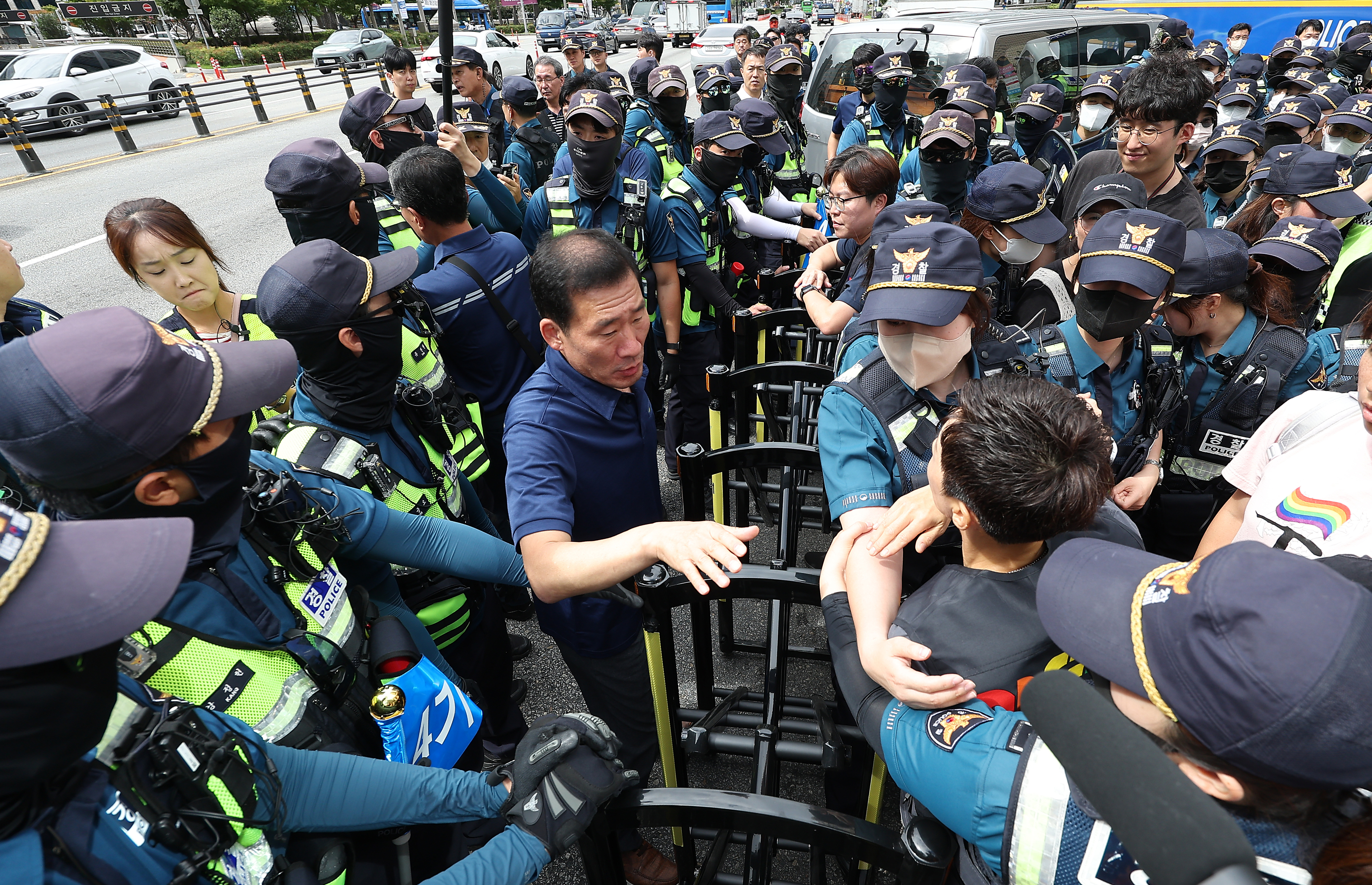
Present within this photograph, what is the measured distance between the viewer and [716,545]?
1403mm

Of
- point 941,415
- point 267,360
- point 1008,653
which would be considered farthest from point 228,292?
point 1008,653

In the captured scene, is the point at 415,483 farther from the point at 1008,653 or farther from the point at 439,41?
the point at 439,41

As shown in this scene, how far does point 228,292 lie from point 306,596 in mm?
2351

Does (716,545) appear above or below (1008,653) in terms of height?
above

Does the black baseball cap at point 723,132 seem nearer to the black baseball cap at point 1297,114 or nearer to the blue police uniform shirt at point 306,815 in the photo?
the blue police uniform shirt at point 306,815

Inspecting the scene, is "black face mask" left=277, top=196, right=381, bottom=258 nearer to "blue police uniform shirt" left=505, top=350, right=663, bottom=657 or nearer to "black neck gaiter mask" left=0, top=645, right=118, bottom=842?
"blue police uniform shirt" left=505, top=350, right=663, bottom=657

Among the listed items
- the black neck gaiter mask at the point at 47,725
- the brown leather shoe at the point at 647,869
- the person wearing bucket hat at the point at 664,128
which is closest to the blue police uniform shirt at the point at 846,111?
the person wearing bucket hat at the point at 664,128

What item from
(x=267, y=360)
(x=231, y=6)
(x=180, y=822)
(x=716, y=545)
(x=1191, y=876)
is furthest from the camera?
(x=231, y=6)

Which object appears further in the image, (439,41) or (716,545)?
(439,41)

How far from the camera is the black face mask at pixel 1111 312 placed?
2.12 m

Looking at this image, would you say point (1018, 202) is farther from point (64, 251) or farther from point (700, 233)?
point (64, 251)

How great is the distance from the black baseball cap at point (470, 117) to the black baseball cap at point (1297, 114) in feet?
18.8

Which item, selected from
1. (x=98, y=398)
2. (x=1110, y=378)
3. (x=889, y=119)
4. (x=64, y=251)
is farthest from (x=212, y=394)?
(x=64, y=251)

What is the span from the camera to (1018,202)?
9.20 ft
